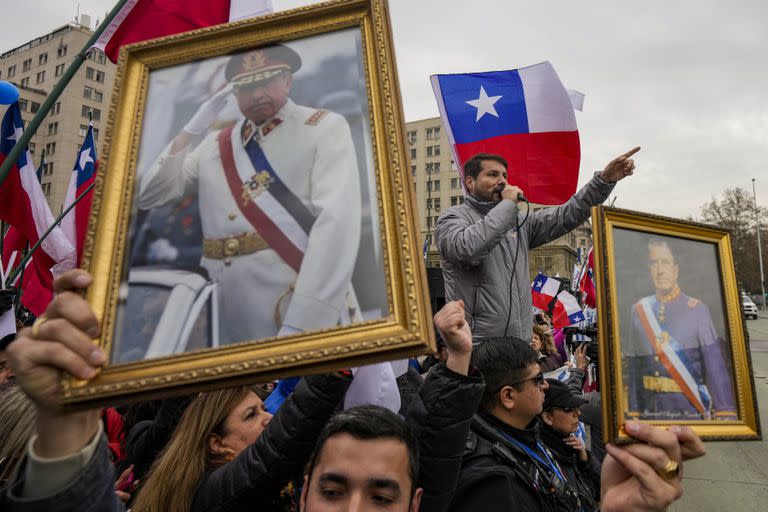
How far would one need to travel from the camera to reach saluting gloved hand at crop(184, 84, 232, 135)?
1487 millimetres

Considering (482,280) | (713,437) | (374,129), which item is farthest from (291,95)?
(482,280)

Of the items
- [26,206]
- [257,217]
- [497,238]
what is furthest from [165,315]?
[26,206]

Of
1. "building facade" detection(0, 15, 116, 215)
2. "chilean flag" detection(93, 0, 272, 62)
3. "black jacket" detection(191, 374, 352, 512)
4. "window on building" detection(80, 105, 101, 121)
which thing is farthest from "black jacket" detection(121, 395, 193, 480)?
"window on building" detection(80, 105, 101, 121)

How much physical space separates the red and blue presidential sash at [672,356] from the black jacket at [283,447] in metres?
1.16

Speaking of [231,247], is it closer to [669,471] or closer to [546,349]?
[669,471]

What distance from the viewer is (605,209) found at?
4.81ft

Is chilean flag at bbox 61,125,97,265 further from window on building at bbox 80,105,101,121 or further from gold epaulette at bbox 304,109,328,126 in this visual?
window on building at bbox 80,105,101,121

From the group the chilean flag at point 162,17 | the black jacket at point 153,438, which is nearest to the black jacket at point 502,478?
the black jacket at point 153,438

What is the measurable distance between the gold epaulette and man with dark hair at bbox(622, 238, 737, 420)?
97 cm

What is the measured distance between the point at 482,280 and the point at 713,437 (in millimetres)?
1893

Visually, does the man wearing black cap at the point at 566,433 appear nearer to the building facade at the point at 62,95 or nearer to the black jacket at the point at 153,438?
the black jacket at the point at 153,438

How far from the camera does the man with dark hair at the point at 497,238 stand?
2.91 meters

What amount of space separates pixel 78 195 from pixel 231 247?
612cm

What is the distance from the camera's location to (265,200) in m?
1.38
